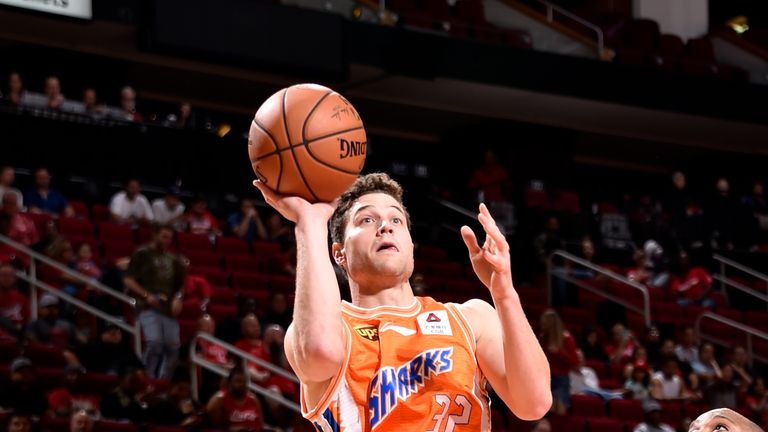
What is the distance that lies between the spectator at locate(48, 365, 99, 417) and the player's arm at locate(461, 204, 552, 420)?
5801mm

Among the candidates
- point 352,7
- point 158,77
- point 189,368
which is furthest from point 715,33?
point 189,368

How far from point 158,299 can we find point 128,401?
1.54m

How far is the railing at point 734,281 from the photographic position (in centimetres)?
1670

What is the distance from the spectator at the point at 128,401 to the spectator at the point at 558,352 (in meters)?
3.91

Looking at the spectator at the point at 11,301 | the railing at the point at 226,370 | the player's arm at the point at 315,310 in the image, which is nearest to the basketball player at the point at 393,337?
the player's arm at the point at 315,310

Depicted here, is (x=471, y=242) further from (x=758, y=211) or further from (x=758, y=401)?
(x=758, y=211)

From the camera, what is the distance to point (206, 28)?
15219 millimetres

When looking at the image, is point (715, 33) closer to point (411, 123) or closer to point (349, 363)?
point (411, 123)

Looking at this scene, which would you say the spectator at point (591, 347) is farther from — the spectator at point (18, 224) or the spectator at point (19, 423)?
the spectator at point (19, 423)

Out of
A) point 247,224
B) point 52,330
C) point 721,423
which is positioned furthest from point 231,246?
Result: point 721,423

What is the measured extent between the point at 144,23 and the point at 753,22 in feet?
42.6

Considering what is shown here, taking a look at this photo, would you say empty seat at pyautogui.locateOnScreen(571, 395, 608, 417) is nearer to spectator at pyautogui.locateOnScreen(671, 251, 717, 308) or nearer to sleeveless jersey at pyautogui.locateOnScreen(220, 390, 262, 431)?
sleeveless jersey at pyautogui.locateOnScreen(220, 390, 262, 431)

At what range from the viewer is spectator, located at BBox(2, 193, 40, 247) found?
11.4 m

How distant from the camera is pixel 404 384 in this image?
384 centimetres
